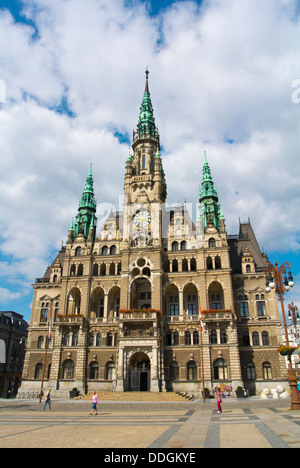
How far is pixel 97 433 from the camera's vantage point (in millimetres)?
17094

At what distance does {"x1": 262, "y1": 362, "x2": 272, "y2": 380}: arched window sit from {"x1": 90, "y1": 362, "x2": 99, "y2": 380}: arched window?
25119 mm

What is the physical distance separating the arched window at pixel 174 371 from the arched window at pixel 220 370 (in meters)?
5.59

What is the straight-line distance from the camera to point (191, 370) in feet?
172

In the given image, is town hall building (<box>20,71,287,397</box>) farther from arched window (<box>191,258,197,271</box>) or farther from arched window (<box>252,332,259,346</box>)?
arched window (<box>191,258,197,271</box>)

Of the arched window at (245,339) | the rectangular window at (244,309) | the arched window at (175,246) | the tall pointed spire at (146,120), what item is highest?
the tall pointed spire at (146,120)

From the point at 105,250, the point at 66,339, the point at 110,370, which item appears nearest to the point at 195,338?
the point at 110,370

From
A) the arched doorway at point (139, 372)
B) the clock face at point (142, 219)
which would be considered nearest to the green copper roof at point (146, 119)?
the clock face at point (142, 219)

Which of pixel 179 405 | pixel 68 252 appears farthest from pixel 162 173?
pixel 179 405

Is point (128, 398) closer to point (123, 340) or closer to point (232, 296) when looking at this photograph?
point (123, 340)

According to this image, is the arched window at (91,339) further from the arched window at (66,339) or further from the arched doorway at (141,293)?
the arched doorway at (141,293)

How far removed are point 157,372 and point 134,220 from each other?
25552 millimetres

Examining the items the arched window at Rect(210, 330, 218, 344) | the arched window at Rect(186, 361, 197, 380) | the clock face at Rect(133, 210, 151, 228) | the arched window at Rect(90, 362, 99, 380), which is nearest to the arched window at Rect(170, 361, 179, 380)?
the arched window at Rect(186, 361, 197, 380)

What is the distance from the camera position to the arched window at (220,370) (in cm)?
5077

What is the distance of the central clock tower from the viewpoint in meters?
60.8
